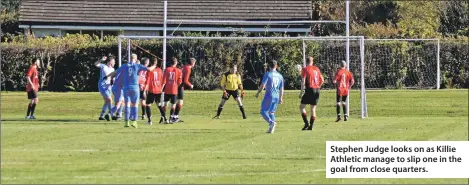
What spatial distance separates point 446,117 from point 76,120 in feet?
38.2

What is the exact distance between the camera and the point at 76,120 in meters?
32.4

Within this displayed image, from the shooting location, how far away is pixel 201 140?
958 inches

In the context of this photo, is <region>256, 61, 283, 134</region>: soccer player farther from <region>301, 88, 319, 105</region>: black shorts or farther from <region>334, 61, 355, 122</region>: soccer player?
<region>334, 61, 355, 122</region>: soccer player

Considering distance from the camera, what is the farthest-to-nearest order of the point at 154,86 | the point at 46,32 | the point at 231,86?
the point at 46,32 → the point at 231,86 → the point at 154,86

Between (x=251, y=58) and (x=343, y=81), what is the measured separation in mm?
13934

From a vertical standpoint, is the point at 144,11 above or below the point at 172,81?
above

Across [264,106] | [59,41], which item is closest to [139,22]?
[59,41]

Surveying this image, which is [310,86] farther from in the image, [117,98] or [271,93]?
[117,98]

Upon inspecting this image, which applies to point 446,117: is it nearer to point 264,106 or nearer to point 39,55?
point 264,106

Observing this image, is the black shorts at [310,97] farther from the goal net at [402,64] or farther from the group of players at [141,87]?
the goal net at [402,64]

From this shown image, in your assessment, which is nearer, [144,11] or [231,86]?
[231,86]

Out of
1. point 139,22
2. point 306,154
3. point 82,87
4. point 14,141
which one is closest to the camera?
point 306,154

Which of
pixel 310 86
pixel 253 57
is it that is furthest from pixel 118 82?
pixel 253 57

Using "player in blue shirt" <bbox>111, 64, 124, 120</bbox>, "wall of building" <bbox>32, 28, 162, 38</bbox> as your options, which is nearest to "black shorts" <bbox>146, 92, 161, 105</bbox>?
"player in blue shirt" <bbox>111, 64, 124, 120</bbox>
